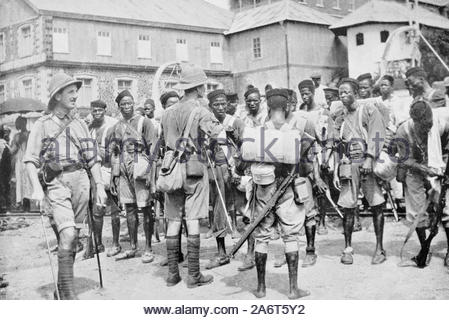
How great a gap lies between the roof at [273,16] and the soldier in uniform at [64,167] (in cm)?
2224

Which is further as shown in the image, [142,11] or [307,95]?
[142,11]

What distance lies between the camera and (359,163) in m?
6.22

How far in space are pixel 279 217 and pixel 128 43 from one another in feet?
63.5

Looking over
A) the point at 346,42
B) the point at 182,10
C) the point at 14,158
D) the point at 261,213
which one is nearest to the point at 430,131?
the point at 261,213

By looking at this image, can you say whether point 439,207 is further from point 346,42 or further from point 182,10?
point 346,42

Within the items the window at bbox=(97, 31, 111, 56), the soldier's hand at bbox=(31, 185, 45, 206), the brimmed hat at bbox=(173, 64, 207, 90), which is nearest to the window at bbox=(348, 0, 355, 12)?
the window at bbox=(97, 31, 111, 56)

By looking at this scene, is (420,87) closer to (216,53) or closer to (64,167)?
(64,167)

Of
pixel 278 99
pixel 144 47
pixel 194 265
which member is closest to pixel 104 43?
pixel 144 47

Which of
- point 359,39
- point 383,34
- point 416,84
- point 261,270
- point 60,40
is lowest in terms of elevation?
point 261,270

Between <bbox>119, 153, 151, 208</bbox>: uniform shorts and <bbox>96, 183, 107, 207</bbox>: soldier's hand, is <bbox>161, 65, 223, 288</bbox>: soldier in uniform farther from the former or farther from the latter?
<bbox>119, 153, 151, 208</bbox>: uniform shorts

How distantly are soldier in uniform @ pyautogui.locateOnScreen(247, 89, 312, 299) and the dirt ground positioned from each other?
255 mm

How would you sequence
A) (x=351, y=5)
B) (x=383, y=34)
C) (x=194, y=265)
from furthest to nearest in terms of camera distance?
(x=351, y=5)
(x=383, y=34)
(x=194, y=265)

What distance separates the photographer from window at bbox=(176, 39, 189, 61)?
968 inches

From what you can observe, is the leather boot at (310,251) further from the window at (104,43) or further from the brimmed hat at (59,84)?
the window at (104,43)
